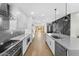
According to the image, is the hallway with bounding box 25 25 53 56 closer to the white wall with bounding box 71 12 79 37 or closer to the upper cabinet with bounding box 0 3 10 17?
the white wall with bounding box 71 12 79 37

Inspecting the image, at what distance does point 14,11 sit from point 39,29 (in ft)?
2.27

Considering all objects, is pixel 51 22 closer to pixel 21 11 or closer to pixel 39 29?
pixel 39 29

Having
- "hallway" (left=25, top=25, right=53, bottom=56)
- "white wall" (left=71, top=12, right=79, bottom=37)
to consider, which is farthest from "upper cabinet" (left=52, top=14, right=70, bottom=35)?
"hallway" (left=25, top=25, right=53, bottom=56)

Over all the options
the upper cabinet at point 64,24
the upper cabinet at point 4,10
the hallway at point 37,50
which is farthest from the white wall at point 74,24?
the upper cabinet at point 4,10

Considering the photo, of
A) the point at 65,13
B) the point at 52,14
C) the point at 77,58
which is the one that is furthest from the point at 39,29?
the point at 77,58

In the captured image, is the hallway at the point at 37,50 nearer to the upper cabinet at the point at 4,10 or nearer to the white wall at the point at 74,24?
the white wall at the point at 74,24

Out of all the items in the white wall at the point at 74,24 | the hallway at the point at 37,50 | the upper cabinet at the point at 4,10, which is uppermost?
the upper cabinet at the point at 4,10

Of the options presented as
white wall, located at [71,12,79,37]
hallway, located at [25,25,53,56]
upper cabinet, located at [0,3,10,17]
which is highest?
upper cabinet, located at [0,3,10,17]

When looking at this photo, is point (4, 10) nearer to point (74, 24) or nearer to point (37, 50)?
point (37, 50)

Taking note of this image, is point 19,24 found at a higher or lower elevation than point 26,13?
lower

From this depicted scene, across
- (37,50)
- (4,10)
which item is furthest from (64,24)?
(4,10)

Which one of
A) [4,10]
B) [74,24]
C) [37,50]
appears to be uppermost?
[4,10]

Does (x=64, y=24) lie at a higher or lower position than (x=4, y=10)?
lower

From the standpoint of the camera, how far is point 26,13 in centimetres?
175
